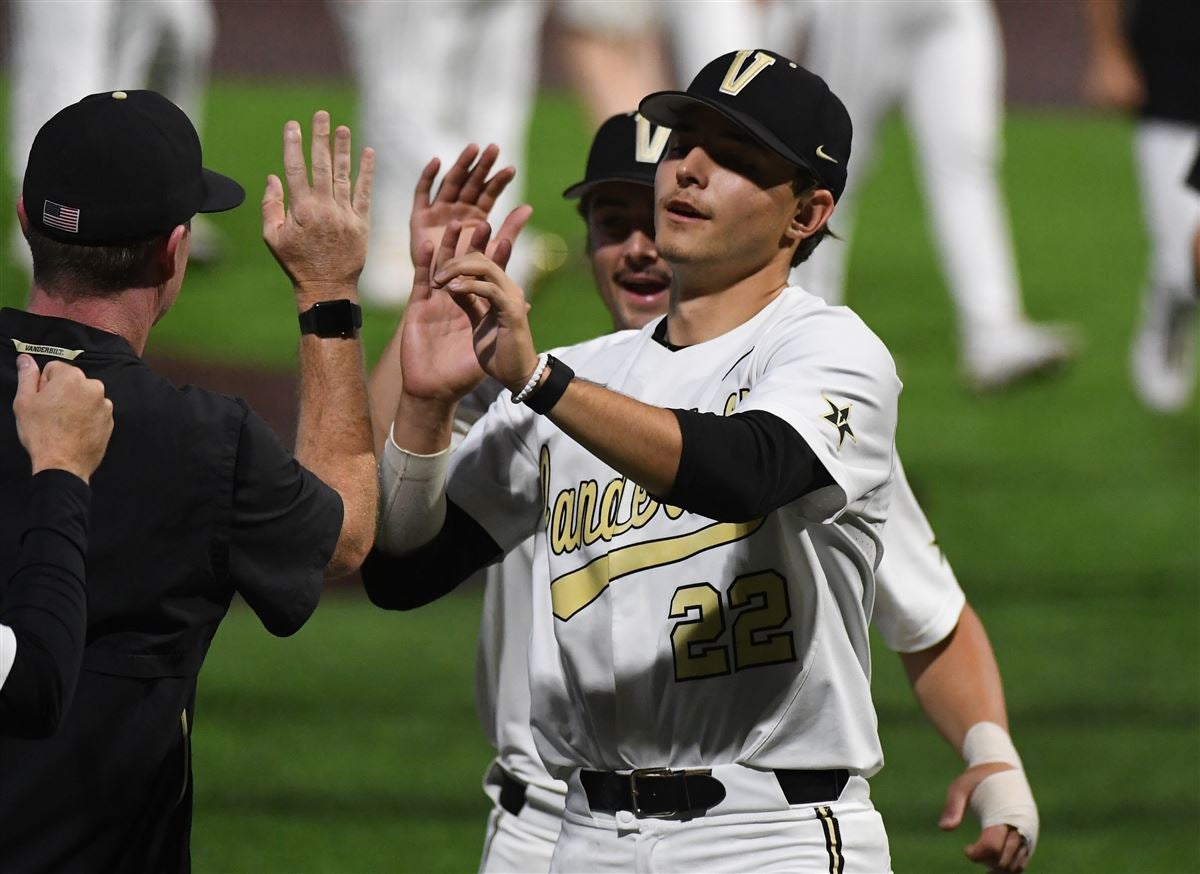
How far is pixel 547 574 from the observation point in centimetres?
372

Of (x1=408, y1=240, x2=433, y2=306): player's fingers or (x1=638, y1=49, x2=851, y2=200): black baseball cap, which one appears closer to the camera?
(x1=638, y1=49, x2=851, y2=200): black baseball cap

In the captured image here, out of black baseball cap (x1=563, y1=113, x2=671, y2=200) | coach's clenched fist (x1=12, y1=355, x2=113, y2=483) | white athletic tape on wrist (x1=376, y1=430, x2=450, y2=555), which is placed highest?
black baseball cap (x1=563, y1=113, x2=671, y2=200)

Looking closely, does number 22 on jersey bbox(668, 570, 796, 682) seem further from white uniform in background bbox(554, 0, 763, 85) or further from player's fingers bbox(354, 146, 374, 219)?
white uniform in background bbox(554, 0, 763, 85)

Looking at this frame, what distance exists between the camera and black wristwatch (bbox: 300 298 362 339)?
364cm

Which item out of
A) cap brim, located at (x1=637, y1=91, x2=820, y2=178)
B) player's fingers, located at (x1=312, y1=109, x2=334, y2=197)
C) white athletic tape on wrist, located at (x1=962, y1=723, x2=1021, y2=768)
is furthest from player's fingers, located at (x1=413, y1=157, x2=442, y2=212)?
white athletic tape on wrist, located at (x1=962, y1=723, x2=1021, y2=768)

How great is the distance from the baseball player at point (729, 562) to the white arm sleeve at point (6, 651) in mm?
826

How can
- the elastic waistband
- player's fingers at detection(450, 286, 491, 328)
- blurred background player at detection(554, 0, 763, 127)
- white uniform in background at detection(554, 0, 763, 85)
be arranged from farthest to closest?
blurred background player at detection(554, 0, 763, 127) → white uniform in background at detection(554, 0, 763, 85) → the elastic waistband → player's fingers at detection(450, 286, 491, 328)

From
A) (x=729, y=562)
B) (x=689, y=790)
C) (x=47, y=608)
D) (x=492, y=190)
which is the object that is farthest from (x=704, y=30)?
(x=47, y=608)

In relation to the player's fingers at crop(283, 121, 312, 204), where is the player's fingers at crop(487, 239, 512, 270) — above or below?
below

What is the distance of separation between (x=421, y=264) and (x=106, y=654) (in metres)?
1.01

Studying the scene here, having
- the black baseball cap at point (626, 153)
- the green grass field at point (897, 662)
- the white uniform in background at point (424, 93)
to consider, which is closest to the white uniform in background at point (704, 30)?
the white uniform in background at point (424, 93)

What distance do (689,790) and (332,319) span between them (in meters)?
1.00

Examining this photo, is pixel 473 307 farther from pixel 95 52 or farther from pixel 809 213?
pixel 95 52

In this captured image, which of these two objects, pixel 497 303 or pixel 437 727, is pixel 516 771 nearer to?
pixel 497 303
